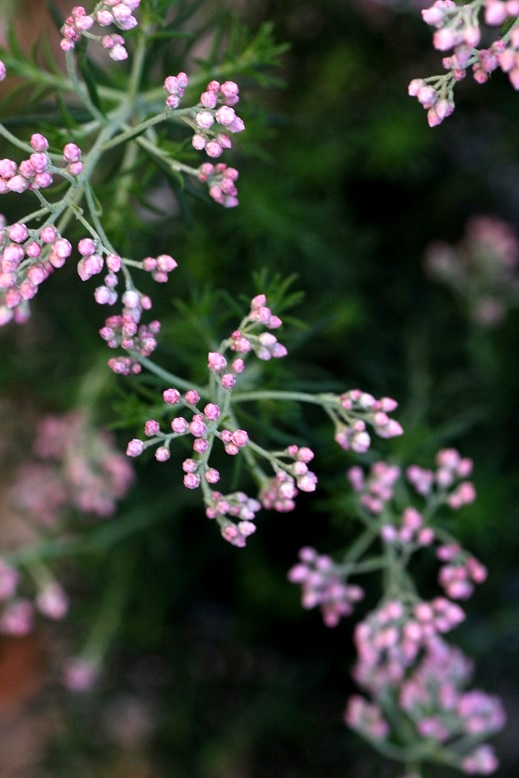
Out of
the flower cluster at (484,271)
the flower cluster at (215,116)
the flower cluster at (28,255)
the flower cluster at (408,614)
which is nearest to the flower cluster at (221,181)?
the flower cluster at (215,116)

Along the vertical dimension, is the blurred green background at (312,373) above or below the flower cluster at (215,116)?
below

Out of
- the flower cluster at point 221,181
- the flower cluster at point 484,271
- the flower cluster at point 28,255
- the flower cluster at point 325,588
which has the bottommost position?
the flower cluster at point 325,588

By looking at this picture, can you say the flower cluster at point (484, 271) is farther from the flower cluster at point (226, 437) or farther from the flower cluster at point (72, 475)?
the flower cluster at point (226, 437)

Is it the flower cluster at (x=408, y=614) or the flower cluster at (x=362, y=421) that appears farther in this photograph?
the flower cluster at (x=408, y=614)

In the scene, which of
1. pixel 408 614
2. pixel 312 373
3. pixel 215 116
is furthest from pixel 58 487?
pixel 215 116

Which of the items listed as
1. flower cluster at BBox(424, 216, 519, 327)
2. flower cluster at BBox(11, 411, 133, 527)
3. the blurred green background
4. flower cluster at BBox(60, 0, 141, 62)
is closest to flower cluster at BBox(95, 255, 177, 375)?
flower cluster at BBox(60, 0, 141, 62)

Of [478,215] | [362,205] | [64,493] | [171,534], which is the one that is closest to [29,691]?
[171,534]

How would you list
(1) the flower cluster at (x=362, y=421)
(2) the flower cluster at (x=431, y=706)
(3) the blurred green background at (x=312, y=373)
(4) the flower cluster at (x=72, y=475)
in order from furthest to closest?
(3) the blurred green background at (x=312, y=373), (4) the flower cluster at (x=72, y=475), (2) the flower cluster at (x=431, y=706), (1) the flower cluster at (x=362, y=421)
